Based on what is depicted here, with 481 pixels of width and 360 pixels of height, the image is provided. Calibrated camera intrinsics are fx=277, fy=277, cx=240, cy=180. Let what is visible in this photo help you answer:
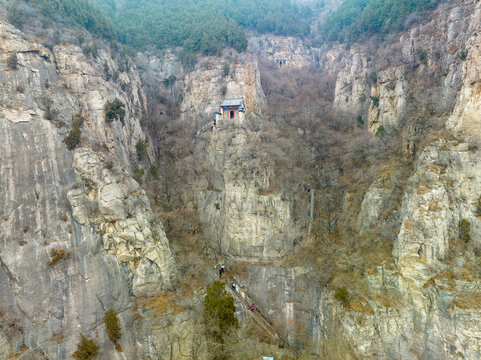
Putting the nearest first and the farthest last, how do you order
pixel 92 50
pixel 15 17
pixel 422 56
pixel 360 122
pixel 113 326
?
pixel 113 326 → pixel 15 17 → pixel 422 56 → pixel 92 50 → pixel 360 122

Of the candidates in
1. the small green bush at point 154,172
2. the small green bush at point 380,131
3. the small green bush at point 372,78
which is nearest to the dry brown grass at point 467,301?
the small green bush at point 380,131

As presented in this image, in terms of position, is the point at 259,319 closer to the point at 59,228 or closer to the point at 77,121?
the point at 59,228

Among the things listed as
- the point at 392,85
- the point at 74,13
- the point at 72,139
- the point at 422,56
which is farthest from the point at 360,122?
the point at 74,13

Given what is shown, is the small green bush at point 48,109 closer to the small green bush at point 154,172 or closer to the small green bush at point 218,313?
the small green bush at point 154,172

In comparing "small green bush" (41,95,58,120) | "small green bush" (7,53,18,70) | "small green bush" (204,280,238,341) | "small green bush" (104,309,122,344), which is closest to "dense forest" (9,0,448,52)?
"small green bush" (7,53,18,70)

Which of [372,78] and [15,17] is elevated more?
Result: [15,17]

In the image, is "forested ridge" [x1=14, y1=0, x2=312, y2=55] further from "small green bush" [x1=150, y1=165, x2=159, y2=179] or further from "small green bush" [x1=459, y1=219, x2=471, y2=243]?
"small green bush" [x1=459, y1=219, x2=471, y2=243]
